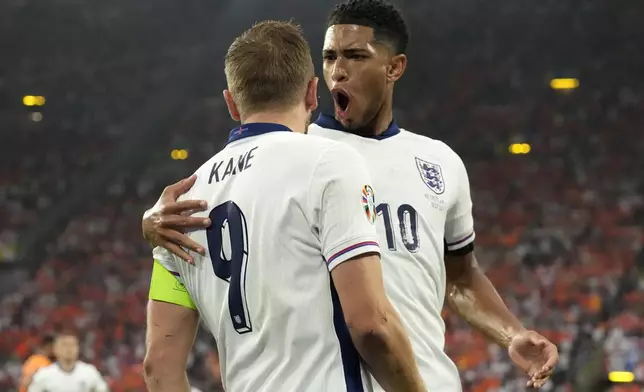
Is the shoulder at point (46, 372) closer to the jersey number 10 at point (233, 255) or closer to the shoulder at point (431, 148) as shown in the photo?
the shoulder at point (431, 148)

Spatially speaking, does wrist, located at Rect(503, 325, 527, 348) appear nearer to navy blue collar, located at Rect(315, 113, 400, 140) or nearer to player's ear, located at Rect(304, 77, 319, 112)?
navy blue collar, located at Rect(315, 113, 400, 140)

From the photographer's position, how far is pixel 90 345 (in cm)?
1348

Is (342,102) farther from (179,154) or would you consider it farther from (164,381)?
(179,154)

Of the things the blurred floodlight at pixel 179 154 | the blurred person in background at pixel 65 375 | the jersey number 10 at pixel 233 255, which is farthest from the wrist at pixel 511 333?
the blurred floodlight at pixel 179 154

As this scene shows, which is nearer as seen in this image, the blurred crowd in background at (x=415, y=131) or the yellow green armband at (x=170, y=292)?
the yellow green armband at (x=170, y=292)

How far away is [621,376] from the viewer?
10.3 m

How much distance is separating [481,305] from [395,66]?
2.79 feet

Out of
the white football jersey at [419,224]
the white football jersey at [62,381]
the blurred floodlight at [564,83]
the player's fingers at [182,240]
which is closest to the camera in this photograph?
the player's fingers at [182,240]

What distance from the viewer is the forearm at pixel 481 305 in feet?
10.2

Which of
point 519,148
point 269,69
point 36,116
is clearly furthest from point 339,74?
point 36,116

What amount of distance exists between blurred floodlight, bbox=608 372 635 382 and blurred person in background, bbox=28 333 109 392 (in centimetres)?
549

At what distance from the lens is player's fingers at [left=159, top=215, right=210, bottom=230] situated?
7.23ft

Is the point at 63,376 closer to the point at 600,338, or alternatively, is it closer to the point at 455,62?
the point at 600,338

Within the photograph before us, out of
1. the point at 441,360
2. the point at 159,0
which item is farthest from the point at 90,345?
the point at 441,360
